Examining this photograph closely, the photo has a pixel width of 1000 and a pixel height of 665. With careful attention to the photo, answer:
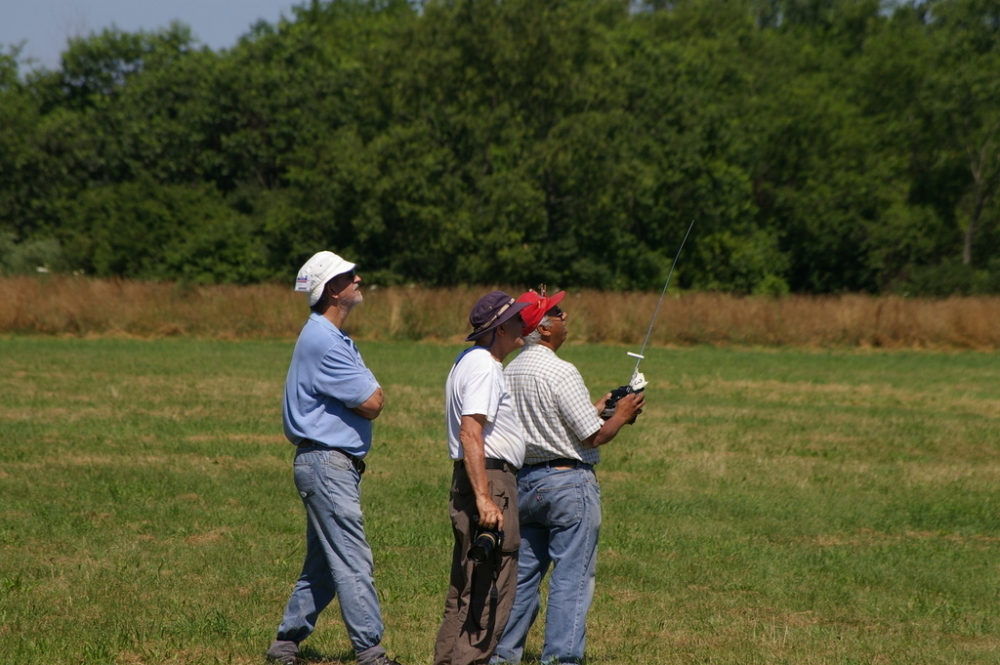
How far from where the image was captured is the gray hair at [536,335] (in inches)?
226

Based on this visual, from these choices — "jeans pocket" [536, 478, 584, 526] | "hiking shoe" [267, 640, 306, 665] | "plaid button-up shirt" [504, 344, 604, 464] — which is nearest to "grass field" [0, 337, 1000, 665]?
"hiking shoe" [267, 640, 306, 665]

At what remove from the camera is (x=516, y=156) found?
46812 mm

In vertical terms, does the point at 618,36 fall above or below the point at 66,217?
above

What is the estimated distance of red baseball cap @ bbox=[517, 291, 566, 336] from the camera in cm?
541

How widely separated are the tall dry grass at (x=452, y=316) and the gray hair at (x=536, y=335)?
2385 cm

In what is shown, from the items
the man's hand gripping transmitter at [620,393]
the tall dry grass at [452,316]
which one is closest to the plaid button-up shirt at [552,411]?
the man's hand gripping transmitter at [620,393]

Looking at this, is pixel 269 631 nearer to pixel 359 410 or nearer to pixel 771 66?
pixel 359 410

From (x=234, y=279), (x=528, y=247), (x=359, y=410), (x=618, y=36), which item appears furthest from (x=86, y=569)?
(x=618, y=36)

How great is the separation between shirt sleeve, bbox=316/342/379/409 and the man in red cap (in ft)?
2.71

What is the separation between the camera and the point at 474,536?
5117 mm

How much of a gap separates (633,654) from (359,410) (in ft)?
7.11

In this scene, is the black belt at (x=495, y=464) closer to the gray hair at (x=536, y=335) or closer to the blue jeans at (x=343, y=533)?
the blue jeans at (x=343, y=533)

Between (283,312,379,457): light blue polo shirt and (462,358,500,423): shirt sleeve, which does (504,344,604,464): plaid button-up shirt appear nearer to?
(462,358,500,423): shirt sleeve

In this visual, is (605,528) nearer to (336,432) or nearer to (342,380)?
(336,432)
